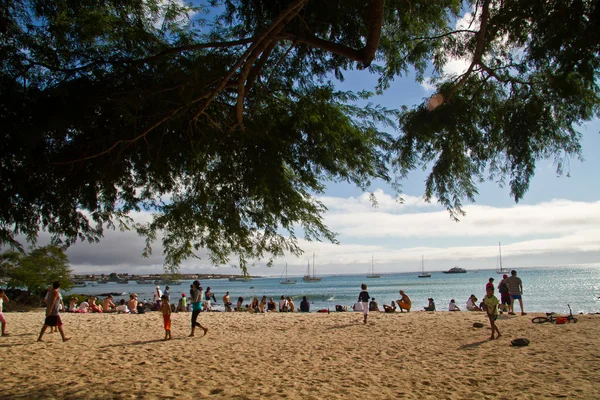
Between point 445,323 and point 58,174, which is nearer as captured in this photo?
point 58,174

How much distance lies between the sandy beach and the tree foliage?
76.0 feet

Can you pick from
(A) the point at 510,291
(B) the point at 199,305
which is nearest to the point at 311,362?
(B) the point at 199,305

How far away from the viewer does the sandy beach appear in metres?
6.52

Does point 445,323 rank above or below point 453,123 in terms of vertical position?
below

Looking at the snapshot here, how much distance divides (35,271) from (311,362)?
33275 mm

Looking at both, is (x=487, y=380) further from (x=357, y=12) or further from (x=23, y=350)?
(x=23, y=350)

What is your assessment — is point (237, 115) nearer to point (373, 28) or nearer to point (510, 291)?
point (373, 28)

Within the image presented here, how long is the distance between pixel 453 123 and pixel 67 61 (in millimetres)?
5173

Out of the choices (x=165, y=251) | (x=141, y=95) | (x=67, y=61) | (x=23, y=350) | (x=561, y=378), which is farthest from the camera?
(x=23, y=350)

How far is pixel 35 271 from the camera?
3397cm

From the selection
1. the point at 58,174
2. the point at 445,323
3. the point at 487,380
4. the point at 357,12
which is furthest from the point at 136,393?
the point at 445,323

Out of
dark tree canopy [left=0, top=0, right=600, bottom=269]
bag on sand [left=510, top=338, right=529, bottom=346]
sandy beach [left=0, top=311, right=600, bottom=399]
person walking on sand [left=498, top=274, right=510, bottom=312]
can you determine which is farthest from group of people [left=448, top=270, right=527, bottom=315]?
dark tree canopy [left=0, top=0, right=600, bottom=269]

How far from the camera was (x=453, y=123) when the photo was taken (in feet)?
17.4

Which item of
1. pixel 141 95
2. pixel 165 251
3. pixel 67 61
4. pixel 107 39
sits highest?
pixel 107 39
